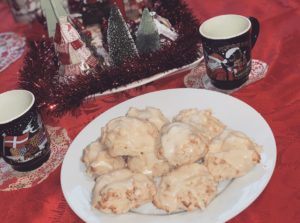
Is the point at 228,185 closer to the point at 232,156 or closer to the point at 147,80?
the point at 232,156


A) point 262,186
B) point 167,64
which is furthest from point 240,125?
point 167,64

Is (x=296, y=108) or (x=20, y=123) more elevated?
(x=20, y=123)

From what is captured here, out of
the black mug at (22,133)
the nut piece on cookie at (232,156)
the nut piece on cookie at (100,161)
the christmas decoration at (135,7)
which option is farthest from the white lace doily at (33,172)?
the christmas decoration at (135,7)

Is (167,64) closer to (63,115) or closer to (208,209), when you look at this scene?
(63,115)

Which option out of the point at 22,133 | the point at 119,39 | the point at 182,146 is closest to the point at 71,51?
the point at 119,39

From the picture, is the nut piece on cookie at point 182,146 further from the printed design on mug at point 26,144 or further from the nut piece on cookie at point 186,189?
the printed design on mug at point 26,144

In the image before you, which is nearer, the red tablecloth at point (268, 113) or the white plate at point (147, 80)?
the red tablecloth at point (268, 113)
